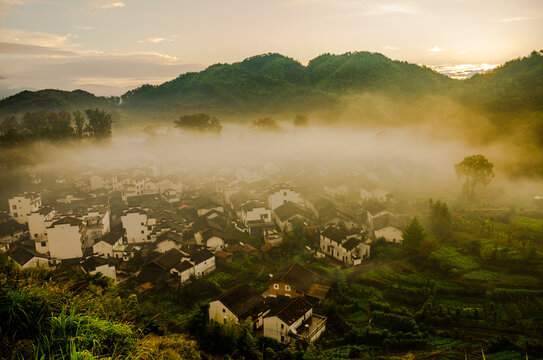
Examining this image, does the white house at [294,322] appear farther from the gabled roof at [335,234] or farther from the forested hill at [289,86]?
the forested hill at [289,86]

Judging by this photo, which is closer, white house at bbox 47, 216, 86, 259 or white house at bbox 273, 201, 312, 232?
white house at bbox 47, 216, 86, 259

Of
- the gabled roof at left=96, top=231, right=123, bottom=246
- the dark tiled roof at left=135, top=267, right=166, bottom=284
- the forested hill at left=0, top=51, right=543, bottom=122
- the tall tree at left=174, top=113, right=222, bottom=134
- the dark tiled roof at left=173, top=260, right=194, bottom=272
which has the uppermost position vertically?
the forested hill at left=0, top=51, right=543, bottom=122

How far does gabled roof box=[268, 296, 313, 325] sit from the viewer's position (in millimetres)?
11805

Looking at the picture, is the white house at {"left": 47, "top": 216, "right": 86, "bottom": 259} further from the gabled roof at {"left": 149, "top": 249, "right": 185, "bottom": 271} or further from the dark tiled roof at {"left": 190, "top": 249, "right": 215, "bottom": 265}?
the dark tiled roof at {"left": 190, "top": 249, "right": 215, "bottom": 265}

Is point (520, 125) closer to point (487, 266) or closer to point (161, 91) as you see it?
point (487, 266)

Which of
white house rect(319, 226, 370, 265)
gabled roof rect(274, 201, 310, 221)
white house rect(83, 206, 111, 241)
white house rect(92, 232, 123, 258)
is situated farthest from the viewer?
gabled roof rect(274, 201, 310, 221)

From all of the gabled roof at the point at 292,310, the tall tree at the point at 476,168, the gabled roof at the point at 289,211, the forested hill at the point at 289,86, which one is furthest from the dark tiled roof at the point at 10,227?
the forested hill at the point at 289,86

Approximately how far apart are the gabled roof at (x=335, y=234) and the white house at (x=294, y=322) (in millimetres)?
6268

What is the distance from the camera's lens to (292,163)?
126 ft

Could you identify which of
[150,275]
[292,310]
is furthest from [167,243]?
[292,310]

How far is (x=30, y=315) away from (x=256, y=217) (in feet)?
64.0

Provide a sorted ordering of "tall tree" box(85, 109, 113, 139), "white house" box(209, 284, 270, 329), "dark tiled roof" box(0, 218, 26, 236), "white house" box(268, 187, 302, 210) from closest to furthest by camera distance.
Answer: "white house" box(209, 284, 270, 329) → "dark tiled roof" box(0, 218, 26, 236) → "white house" box(268, 187, 302, 210) → "tall tree" box(85, 109, 113, 139)

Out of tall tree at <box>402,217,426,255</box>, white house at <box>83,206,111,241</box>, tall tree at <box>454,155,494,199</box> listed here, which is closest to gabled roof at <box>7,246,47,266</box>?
white house at <box>83,206,111,241</box>

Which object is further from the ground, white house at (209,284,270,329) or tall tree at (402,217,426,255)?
tall tree at (402,217,426,255)
